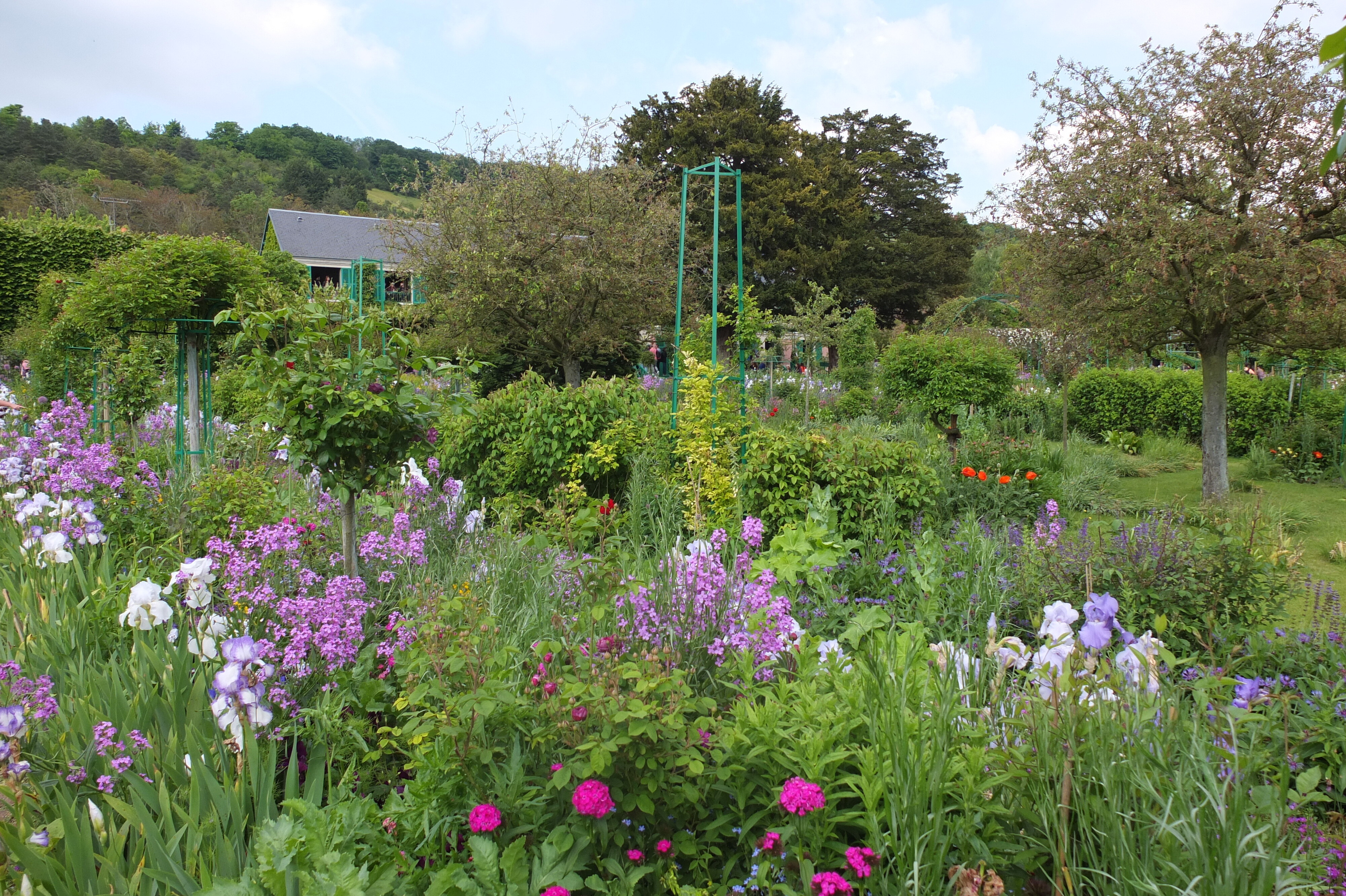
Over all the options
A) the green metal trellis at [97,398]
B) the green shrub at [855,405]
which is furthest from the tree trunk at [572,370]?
the green metal trellis at [97,398]

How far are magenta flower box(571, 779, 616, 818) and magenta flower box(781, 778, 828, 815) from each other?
32cm

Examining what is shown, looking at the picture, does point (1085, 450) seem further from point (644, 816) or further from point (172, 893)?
point (172, 893)

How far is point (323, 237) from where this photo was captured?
3316cm

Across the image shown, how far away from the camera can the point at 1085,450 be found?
9.90 m

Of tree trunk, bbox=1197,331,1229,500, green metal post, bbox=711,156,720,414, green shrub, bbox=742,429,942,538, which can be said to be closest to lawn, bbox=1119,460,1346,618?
tree trunk, bbox=1197,331,1229,500

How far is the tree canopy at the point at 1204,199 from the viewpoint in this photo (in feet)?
19.0

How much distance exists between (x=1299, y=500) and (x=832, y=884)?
8891 millimetres

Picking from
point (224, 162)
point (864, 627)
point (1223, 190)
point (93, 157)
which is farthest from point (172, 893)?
point (224, 162)

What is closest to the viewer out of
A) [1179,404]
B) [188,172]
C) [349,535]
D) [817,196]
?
[349,535]

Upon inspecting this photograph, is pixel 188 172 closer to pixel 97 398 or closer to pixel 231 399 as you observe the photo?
pixel 231 399

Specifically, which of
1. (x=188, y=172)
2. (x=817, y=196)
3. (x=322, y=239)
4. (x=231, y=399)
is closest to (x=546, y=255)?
(x=231, y=399)

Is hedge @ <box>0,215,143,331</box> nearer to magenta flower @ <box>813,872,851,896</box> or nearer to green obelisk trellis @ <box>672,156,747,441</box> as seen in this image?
green obelisk trellis @ <box>672,156,747,441</box>

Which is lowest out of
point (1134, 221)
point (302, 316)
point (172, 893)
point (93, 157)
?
point (172, 893)

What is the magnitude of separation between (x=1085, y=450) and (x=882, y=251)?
20818 mm
